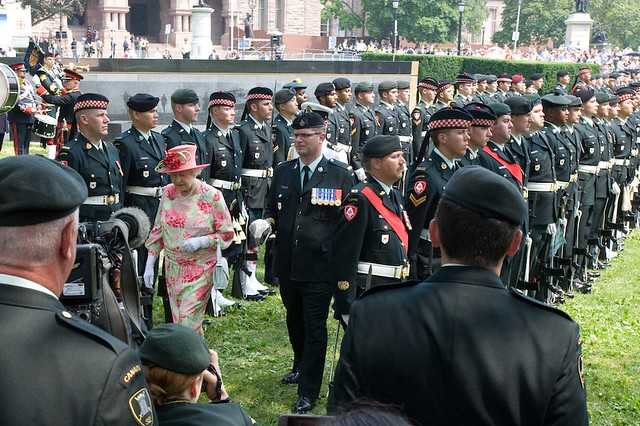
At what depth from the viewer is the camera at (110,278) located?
403cm

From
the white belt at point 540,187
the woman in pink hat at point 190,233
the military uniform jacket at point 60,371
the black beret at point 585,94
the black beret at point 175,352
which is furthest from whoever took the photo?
the black beret at point 585,94

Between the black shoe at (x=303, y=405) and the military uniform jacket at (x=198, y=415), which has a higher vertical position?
the military uniform jacket at (x=198, y=415)

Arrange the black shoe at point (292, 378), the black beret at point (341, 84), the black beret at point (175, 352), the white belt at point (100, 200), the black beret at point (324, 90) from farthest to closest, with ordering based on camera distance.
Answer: the black beret at point (341, 84), the black beret at point (324, 90), the white belt at point (100, 200), the black shoe at point (292, 378), the black beret at point (175, 352)

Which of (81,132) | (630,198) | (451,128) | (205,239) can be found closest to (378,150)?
(451,128)

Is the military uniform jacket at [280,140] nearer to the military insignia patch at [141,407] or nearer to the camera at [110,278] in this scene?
the camera at [110,278]

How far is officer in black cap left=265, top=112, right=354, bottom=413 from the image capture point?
23.0 feet

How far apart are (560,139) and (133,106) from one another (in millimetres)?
4712

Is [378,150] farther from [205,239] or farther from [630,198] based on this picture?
[630,198]

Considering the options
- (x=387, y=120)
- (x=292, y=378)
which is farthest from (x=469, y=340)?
(x=387, y=120)

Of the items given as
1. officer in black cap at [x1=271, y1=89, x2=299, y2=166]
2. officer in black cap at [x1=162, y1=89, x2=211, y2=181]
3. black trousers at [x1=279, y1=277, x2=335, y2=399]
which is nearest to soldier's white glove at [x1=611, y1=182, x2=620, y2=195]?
officer in black cap at [x1=271, y1=89, x2=299, y2=166]

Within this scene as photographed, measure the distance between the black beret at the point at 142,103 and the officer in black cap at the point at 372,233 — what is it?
3.39m

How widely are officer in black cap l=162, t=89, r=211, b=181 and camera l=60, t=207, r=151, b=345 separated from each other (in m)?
4.69

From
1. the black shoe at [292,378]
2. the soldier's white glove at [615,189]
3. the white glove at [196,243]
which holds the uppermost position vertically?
the white glove at [196,243]

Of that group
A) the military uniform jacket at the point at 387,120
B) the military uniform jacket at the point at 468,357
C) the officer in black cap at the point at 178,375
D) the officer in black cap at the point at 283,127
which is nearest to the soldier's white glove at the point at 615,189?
the military uniform jacket at the point at 387,120
